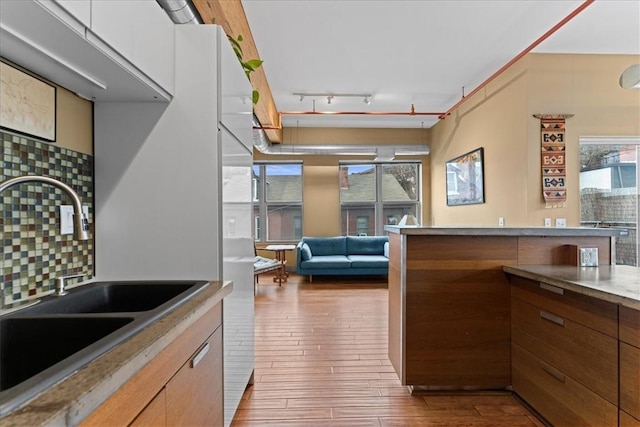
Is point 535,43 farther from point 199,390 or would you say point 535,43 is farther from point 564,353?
point 199,390

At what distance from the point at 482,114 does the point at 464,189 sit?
1.14 metres

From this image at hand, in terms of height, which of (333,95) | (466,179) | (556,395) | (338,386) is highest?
(333,95)

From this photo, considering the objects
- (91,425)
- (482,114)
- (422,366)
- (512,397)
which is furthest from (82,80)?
(482,114)

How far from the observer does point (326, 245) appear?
6441 mm

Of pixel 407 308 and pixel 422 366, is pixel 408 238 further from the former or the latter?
pixel 422 366

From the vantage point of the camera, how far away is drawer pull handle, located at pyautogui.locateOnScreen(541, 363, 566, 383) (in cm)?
173

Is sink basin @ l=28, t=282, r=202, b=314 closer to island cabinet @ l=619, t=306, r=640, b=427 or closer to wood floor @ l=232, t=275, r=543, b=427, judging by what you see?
wood floor @ l=232, t=275, r=543, b=427

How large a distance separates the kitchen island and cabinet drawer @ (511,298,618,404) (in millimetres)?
162

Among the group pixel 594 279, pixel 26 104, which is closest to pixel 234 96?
pixel 26 104

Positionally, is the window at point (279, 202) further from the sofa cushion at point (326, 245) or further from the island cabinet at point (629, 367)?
the island cabinet at point (629, 367)

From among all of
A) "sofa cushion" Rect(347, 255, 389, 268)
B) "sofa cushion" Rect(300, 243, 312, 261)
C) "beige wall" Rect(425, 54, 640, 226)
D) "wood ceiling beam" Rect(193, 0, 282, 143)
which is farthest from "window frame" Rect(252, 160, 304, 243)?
A: "beige wall" Rect(425, 54, 640, 226)

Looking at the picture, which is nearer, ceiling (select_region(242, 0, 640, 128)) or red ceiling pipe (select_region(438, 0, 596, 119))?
red ceiling pipe (select_region(438, 0, 596, 119))

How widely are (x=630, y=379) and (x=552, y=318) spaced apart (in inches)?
17.2

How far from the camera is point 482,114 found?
14.7 feet
